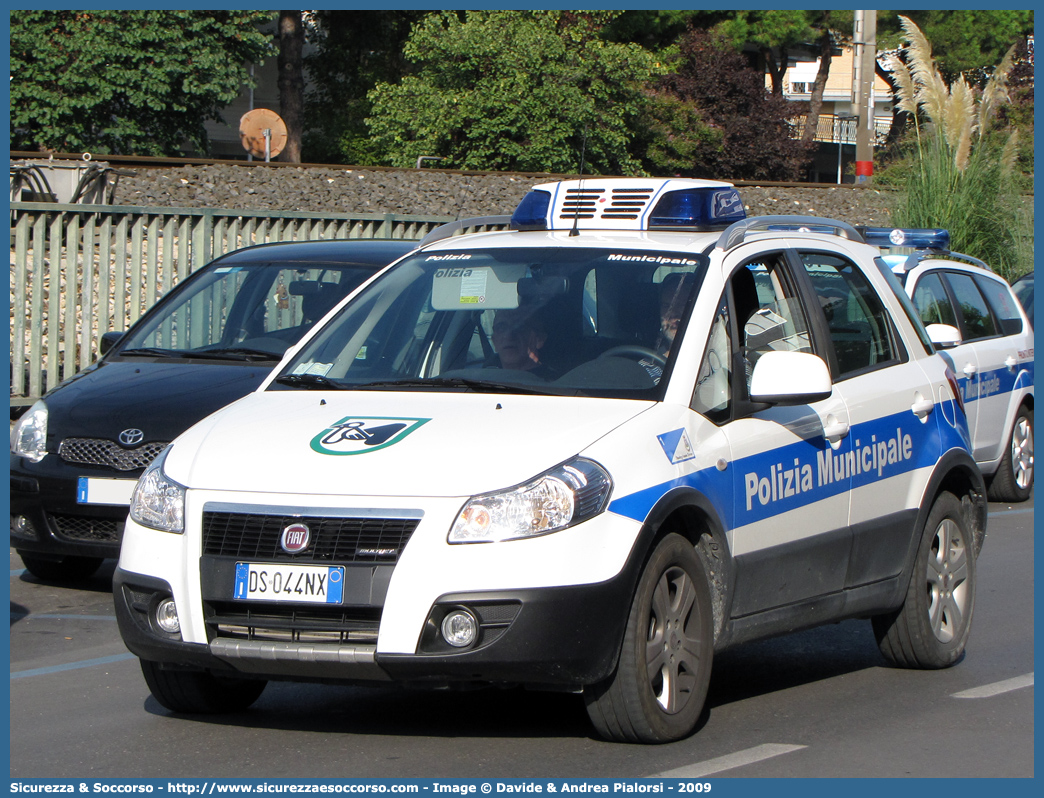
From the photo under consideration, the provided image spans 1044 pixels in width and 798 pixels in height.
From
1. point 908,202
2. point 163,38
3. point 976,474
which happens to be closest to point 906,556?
point 976,474

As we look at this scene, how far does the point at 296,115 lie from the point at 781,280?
3553 cm

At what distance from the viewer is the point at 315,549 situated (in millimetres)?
4711

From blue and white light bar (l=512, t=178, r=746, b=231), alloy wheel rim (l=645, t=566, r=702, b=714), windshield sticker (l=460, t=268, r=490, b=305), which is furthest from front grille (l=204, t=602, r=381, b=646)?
blue and white light bar (l=512, t=178, r=746, b=231)

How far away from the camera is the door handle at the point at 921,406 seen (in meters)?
6.47

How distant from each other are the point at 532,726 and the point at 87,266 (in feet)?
31.2

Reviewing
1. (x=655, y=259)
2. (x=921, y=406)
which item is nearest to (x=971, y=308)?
(x=921, y=406)

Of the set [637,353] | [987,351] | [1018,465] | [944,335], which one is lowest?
[1018,465]

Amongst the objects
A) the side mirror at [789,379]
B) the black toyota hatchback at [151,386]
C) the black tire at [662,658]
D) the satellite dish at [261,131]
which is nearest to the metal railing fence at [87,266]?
the black toyota hatchback at [151,386]

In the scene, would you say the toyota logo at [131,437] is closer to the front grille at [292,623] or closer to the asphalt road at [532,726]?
the asphalt road at [532,726]

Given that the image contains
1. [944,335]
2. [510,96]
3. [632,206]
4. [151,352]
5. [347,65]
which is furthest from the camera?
[347,65]

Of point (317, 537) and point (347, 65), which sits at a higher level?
point (347, 65)

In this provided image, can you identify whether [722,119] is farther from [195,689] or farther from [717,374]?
[195,689]

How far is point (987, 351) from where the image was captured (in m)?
11.6

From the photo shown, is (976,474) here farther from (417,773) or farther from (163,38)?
(163,38)
